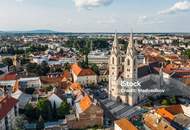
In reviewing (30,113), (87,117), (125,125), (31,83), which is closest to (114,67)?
(87,117)

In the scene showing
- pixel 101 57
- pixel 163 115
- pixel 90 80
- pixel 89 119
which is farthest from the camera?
pixel 101 57

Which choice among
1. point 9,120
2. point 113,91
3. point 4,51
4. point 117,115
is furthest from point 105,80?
point 4,51

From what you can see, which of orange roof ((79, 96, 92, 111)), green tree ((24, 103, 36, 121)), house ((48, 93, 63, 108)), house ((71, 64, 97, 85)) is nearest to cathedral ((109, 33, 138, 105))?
orange roof ((79, 96, 92, 111))

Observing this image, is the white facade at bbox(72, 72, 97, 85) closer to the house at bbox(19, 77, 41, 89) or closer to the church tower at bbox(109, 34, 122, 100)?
the house at bbox(19, 77, 41, 89)

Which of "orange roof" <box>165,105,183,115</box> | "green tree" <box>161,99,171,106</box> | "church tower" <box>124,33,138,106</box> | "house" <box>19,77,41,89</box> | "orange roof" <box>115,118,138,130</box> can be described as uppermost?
"church tower" <box>124,33,138,106</box>

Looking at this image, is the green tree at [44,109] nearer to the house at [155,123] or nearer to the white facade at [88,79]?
the house at [155,123]

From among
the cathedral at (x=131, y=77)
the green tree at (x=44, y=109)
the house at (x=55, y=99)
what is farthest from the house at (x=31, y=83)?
the green tree at (x=44, y=109)

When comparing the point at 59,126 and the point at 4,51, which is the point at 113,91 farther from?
the point at 4,51
